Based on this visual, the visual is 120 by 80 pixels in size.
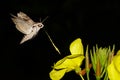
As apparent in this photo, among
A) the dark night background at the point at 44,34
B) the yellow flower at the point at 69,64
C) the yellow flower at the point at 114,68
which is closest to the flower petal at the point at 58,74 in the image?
the yellow flower at the point at 69,64

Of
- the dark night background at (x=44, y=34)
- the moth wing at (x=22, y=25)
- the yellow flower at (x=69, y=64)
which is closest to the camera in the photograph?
the moth wing at (x=22, y=25)

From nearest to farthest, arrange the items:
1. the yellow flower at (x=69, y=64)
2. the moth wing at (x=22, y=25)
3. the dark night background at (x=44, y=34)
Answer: the moth wing at (x=22, y=25)
the yellow flower at (x=69, y=64)
the dark night background at (x=44, y=34)

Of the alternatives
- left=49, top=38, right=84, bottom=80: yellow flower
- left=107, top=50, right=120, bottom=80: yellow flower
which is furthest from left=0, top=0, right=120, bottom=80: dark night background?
left=107, top=50, right=120, bottom=80: yellow flower

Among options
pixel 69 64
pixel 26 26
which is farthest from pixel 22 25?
pixel 69 64

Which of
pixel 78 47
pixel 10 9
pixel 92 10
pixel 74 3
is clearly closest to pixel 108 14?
pixel 92 10

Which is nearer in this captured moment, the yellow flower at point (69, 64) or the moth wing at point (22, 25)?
the moth wing at point (22, 25)

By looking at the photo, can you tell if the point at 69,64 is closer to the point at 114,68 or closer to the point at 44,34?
the point at 114,68

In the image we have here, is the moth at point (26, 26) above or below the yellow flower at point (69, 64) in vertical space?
above

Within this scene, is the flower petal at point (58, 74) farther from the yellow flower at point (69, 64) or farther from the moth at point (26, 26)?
the moth at point (26, 26)
